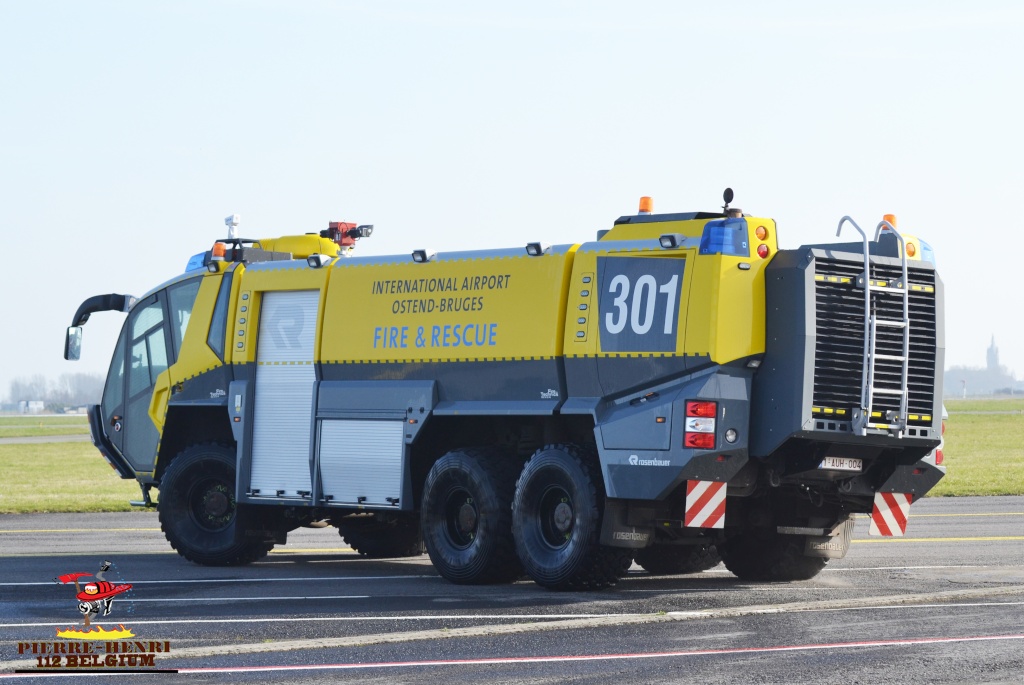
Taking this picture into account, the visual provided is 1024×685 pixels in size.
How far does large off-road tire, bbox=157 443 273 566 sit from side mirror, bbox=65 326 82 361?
195 cm

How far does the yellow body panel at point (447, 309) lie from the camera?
14.4 m

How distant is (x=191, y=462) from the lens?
17547 millimetres

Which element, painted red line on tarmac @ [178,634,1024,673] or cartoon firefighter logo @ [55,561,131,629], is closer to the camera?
painted red line on tarmac @ [178,634,1024,673]

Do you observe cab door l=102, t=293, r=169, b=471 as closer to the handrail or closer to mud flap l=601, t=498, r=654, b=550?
mud flap l=601, t=498, r=654, b=550

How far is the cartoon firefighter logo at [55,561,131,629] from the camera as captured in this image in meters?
11.9

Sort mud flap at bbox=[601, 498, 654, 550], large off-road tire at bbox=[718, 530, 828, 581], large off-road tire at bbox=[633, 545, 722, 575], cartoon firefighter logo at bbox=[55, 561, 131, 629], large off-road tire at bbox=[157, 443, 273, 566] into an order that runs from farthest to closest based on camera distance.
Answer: large off-road tire at bbox=[157, 443, 273, 566] → large off-road tire at bbox=[633, 545, 722, 575] → large off-road tire at bbox=[718, 530, 828, 581] → mud flap at bbox=[601, 498, 654, 550] → cartoon firefighter logo at bbox=[55, 561, 131, 629]

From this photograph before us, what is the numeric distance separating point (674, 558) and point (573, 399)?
2.84 metres

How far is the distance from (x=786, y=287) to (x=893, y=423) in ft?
4.99

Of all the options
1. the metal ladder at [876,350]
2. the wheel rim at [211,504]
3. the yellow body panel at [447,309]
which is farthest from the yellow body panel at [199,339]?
the metal ladder at [876,350]

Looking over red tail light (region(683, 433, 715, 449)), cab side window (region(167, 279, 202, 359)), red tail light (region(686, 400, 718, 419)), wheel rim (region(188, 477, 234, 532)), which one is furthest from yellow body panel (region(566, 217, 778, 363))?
cab side window (region(167, 279, 202, 359))

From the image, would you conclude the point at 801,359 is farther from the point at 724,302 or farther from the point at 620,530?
the point at 620,530

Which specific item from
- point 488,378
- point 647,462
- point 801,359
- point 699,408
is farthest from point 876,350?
point 488,378

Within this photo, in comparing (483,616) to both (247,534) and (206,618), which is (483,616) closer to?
(206,618)

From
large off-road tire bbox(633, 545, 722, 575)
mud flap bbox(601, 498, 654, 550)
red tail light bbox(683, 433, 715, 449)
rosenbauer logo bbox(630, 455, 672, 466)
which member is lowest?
large off-road tire bbox(633, 545, 722, 575)
